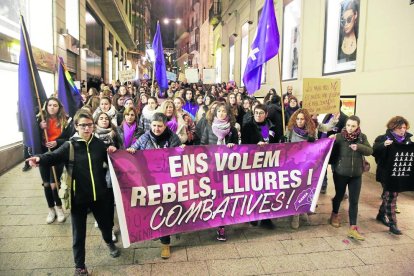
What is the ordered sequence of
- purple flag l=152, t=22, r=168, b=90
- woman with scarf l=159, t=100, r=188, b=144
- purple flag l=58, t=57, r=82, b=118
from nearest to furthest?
woman with scarf l=159, t=100, r=188, b=144
purple flag l=58, t=57, r=82, b=118
purple flag l=152, t=22, r=168, b=90

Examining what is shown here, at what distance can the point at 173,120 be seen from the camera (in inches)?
196

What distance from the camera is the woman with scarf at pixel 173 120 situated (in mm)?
4926

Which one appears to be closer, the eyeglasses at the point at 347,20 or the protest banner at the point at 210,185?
the protest banner at the point at 210,185

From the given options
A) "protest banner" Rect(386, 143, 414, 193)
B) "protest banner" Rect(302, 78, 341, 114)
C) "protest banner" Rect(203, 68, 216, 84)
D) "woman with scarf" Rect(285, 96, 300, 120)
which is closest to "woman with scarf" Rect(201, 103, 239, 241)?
"protest banner" Rect(302, 78, 341, 114)

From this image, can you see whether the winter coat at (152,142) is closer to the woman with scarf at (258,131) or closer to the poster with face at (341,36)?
the woman with scarf at (258,131)

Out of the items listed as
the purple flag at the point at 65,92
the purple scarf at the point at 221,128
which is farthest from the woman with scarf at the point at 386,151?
the purple flag at the point at 65,92

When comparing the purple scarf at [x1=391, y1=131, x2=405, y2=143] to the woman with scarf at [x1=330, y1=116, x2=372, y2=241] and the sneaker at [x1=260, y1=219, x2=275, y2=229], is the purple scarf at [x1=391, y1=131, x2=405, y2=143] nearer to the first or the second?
the woman with scarf at [x1=330, y1=116, x2=372, y2=241]

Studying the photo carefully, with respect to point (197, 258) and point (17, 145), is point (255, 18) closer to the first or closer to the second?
point (17, 145)

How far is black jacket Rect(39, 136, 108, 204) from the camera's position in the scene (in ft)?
10.6

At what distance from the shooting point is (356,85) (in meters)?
8.02

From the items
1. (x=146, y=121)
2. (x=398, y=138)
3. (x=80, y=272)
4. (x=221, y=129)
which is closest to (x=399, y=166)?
(x=398, y=138)

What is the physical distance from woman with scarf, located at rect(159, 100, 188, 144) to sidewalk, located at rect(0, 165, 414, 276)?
1.58 m

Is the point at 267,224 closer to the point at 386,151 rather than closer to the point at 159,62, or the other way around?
the point at 386,151

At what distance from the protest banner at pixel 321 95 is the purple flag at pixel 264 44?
3.16 ft
